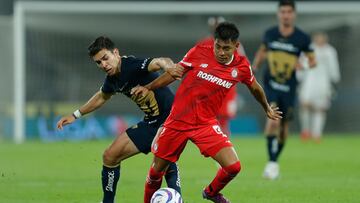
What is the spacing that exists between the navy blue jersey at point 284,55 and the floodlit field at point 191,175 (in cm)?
143

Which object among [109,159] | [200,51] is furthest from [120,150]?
[200,51]

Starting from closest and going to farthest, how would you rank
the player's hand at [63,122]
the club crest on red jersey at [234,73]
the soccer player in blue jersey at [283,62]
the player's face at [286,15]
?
1. the club crest on red jersey at [234,73]
2. the player's hand at [63,122]
3. the player's face at [286,15]
4. the soccer player in blue jersey at [283,62]

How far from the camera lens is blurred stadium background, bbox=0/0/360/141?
25406mm

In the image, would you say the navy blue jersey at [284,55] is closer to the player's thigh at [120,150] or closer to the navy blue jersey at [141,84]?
the navy blue jersey at [141,84]

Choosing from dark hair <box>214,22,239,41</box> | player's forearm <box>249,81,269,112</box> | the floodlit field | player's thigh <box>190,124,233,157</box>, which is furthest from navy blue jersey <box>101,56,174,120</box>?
the floodlit field

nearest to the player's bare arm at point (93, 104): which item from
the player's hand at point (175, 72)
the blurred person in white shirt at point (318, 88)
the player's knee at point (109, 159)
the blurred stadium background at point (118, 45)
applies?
the player's knee at point (109, 159)

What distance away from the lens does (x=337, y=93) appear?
1081 inches

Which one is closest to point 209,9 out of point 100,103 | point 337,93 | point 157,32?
point 157,32

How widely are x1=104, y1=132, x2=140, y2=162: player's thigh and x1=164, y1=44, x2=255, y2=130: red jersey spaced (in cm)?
59

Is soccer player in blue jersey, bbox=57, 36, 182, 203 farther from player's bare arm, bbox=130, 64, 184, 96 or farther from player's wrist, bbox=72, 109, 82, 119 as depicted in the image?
player's bare arm, bbox=130, 64, 184, 96

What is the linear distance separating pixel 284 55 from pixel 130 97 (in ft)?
16.7

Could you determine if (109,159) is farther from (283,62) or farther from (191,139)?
(283,62)

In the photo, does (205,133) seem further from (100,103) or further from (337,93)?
(337,93)

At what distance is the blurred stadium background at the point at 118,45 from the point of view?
25.4 m
